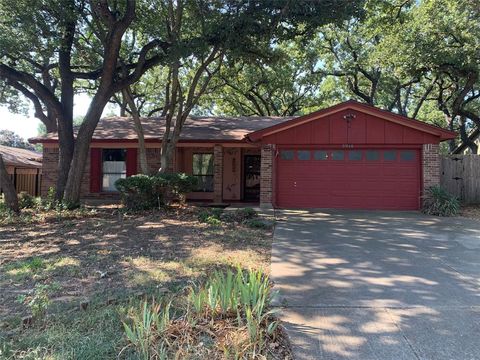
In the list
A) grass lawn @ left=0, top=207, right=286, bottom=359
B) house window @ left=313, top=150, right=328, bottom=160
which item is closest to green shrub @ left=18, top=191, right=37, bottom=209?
grass lawn @ left=0, top=207, right=286, bottom=359

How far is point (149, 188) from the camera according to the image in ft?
39.1

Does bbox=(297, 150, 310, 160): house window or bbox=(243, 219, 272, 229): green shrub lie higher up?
bbox=(297, 150, 310, 160): house window

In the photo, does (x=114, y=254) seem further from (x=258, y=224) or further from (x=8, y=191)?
(x=8, y=191)

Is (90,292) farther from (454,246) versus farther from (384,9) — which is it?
(384,9)

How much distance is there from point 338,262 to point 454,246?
9.06 ft

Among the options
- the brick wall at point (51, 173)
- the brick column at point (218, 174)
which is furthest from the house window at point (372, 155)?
the brick wall at point (51, 173)

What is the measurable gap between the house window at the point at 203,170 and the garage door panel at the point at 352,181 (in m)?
3.88

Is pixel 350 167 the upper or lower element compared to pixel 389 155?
lower

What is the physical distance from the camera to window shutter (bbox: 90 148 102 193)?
1642 cm

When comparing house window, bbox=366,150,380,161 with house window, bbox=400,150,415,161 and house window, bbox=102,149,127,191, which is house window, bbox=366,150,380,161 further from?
house window, bbox=102,149,127,191

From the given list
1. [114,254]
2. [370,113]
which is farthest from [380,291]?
[370,113]

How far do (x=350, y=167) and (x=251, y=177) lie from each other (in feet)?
16.0

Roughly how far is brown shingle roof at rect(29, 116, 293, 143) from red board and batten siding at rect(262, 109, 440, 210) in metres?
2.74

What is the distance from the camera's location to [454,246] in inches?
303
